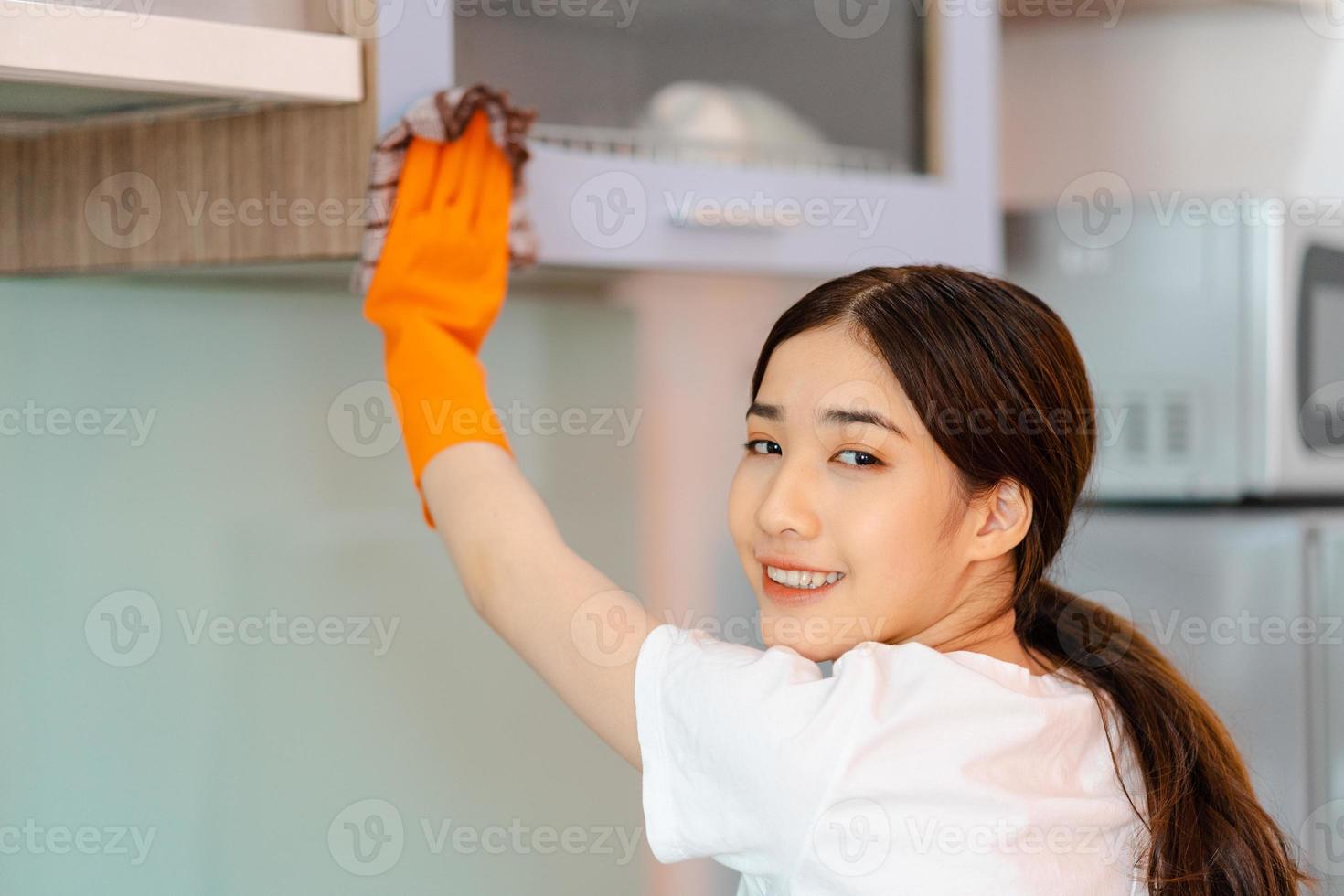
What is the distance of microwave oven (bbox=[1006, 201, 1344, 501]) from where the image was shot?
1.38 meters

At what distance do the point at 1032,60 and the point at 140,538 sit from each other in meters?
1.29

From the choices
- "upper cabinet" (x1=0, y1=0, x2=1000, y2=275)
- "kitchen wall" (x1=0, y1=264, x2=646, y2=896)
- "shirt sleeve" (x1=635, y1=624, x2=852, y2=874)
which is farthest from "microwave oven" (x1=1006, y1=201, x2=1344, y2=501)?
"shirt sleeve" (x1=635, y1=624, x2=852, y2=874)

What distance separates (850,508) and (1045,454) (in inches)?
4.7

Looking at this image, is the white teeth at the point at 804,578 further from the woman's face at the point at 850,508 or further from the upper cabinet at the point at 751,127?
the upper cabinet at the point at 751,127

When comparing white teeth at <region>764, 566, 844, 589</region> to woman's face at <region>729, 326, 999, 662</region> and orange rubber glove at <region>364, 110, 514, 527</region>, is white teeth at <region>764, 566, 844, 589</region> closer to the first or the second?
woman's face at <region>729, 326, 999, 662</region>

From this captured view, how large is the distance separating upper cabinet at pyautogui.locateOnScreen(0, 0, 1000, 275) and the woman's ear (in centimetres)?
29

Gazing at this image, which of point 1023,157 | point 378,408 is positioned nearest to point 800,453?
point 378,408

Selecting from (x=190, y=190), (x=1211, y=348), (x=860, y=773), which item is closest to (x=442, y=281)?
(x=190, y=190)

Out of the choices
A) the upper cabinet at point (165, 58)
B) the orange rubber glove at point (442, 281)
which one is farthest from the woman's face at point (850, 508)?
the upper cabinet at point (165, 58)

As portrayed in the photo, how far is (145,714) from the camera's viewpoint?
1014 millimetres

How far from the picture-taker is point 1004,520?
0.82m

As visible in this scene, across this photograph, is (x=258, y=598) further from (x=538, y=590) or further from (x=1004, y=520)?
(x=1004, y=520)

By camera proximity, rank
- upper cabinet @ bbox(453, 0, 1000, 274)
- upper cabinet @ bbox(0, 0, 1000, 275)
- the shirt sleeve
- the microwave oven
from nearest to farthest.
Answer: the shirt sleeve → upper cabinet @ bbox(0, 0, 1000, 275) → upper cabinet @ bbox(453, 0, 1000, 274) → the microwave oven

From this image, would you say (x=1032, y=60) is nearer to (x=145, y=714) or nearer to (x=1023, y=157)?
(x=1023, y=157)
